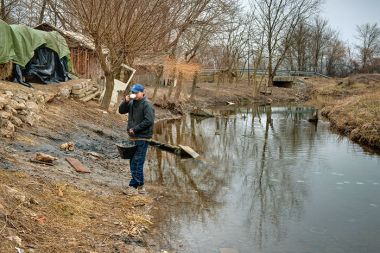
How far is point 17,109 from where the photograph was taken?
13.0m

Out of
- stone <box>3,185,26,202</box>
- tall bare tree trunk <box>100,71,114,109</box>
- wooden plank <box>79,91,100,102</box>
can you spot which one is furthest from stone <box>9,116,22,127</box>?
wooden plank <box>79,91,100,102</box>

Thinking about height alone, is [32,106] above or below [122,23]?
below

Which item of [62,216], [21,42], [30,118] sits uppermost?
[21,42]

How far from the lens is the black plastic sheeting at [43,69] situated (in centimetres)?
1870

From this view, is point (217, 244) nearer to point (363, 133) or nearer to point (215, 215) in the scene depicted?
point (215, 215)

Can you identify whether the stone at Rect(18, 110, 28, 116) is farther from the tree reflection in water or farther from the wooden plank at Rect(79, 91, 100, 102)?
the wooden plank at Rect(79, 91, 100, 102)

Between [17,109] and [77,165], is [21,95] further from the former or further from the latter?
[77,165]

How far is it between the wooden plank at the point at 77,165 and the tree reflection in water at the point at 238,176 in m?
1.91

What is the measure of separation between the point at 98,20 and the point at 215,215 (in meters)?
11.3

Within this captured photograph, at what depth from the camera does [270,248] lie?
7.62 m

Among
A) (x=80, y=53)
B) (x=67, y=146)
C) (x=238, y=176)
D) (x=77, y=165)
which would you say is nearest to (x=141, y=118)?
(x=77, y=165)

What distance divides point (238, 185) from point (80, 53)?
2015 cm

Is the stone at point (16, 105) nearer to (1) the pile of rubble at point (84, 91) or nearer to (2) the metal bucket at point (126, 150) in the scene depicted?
(2) the metal bucket at point (126, 150)

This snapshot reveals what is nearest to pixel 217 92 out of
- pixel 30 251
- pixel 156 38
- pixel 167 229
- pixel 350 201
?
pixel 156 38
